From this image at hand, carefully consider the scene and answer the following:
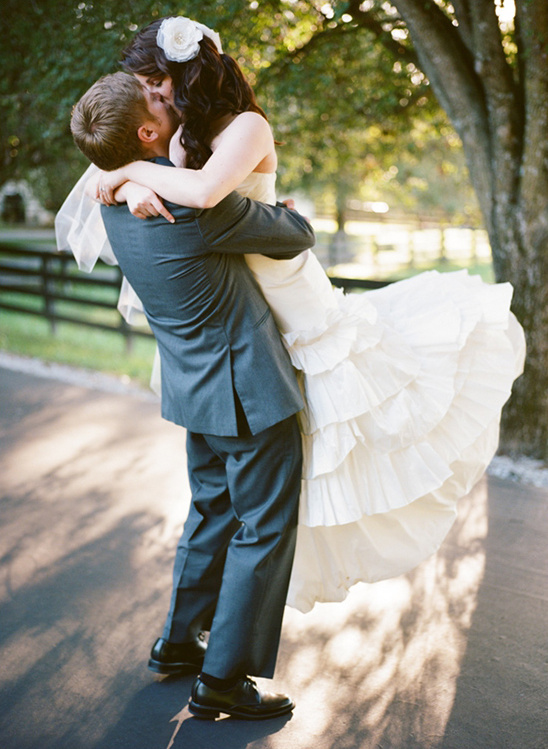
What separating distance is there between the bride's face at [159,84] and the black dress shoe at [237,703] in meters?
1.86

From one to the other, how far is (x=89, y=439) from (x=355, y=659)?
9.81 ft

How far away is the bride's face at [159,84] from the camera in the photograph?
A: 190cm

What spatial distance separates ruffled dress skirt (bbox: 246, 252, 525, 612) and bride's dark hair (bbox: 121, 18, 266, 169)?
42cm

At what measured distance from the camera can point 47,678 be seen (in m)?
2.49

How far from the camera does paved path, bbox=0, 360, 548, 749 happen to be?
2.22 m

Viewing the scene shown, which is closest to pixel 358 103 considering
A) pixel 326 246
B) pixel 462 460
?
pixel 462 460

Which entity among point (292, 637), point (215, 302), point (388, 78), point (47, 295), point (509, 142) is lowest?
point (292, 637)

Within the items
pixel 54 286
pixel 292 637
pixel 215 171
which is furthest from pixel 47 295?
→ pixel 215 171

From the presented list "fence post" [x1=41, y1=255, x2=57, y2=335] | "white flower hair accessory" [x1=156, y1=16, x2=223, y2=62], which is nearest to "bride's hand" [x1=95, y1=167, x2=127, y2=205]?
"white flower hair accessory" [x1=156, y1=16, x2=223, y2=62]

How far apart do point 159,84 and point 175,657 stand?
76.7 inches

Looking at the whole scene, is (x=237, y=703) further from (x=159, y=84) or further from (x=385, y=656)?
(x=159, y=84)

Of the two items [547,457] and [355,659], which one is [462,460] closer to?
[355,659]

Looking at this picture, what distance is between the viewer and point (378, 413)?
2.35 metres

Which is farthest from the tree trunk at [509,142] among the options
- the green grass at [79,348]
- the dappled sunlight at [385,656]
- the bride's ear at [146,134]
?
the green grass at [79,348]
